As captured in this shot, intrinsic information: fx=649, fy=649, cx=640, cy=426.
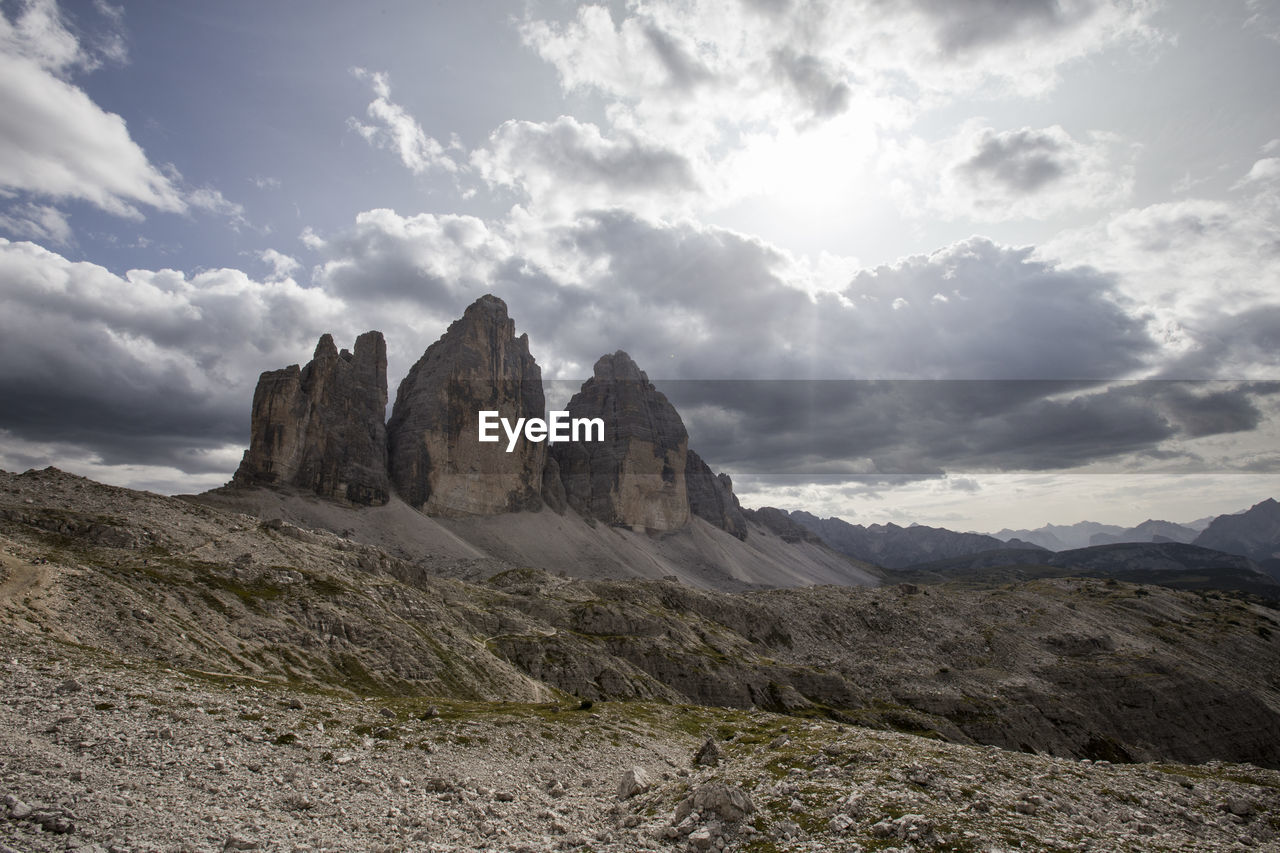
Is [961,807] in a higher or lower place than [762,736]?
higher

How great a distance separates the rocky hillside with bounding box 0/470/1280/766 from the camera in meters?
42.8

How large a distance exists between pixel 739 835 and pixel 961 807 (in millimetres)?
7835

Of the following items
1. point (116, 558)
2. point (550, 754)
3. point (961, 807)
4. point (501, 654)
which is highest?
point (116, 558)

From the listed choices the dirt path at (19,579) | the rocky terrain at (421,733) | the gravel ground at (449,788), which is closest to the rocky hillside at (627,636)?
the dirt path at (19,579)

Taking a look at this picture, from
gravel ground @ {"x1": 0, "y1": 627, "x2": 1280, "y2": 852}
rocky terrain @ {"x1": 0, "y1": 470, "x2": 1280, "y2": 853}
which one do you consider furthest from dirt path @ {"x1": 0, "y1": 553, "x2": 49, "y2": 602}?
gravel ground @ {"x1": 0, "y1": 627, "x2": 1280, "y2": 852}

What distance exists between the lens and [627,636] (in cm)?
8756

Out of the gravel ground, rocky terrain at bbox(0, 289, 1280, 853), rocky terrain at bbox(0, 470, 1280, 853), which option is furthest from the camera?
rocky terrain at bbox(0, 289, 1280, 853)

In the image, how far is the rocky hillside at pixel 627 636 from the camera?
42.8 metres

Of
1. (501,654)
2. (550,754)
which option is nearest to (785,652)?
(501,654)

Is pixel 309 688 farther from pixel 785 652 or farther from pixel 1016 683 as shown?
pixel 1016 683

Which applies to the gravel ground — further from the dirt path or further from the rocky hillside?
the rocky hillside

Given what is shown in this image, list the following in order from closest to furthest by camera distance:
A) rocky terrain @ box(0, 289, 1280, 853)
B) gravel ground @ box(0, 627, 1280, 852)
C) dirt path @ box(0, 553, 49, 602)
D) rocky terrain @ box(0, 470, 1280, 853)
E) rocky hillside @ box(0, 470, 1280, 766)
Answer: gravel ground @ box(0, 627, 1280, 852), rocky terrain @ box(0, 470, 1280, 853), rocky terrain @ box(0, 289, 1280, 853), dirt path @ box(0, 553, 49, 602), rocky hillside @ box(0, 470, 1280, 766)

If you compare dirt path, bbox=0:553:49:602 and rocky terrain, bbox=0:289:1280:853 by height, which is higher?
dirt path, bbox=0:553:49:602

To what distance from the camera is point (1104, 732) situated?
9419 cm
